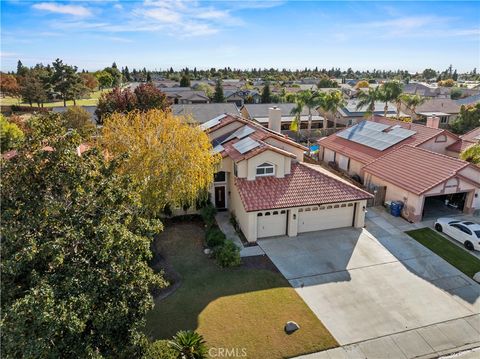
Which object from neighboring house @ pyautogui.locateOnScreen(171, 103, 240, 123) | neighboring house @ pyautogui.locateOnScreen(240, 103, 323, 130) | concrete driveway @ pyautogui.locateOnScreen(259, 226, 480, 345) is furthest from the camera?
neighboring house @ pyautogui.locateOnScreen(240, 103, 323, 130)

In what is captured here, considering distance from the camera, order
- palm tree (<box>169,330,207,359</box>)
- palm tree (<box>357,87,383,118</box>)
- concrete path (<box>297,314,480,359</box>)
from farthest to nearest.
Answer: palm tree (<box>357,87,383,118</box>) < concrete path (<box>297,314,480,359</box>) < palm tree (<box>169,330,207,359</box>)

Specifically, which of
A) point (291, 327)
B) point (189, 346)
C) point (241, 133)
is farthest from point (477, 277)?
point (241, 133)

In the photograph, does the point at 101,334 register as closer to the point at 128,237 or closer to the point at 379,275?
the point at 128,237

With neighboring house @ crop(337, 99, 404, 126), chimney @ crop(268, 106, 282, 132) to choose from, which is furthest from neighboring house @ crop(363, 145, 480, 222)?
neighboring house @ crop(337, 99, 404, 126)

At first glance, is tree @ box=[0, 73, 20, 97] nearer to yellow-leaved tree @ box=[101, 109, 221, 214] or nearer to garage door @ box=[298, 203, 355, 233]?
yellow-leaved tree @ box=[101, 109, 221, 214]

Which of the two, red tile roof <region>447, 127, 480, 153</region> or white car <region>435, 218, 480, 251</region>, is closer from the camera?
white car <region>435, 218, 480, 251</region>

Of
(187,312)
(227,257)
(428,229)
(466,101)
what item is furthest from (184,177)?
(466,101)

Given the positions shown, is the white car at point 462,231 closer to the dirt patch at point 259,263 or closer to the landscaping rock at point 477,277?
the landscaping rock at point 477,277
